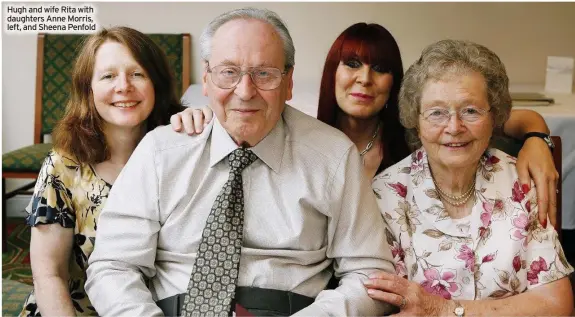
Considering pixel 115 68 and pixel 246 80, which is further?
pixel 115 68

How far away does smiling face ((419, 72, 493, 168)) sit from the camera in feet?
5.36

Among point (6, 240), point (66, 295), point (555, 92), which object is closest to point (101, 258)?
point (66, 295)

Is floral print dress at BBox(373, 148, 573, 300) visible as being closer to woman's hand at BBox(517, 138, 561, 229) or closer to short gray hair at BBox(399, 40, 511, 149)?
woman's hand at BBox(517, 138, 561, 229)

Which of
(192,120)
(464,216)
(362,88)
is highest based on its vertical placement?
(362,88)

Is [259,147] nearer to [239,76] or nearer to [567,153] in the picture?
[239,76]

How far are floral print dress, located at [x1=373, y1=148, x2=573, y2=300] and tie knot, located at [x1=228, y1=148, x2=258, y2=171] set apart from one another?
39cm

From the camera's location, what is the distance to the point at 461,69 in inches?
65.0

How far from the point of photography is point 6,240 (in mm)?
3771

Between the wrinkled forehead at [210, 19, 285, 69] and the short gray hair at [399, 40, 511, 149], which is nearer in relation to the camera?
the wrinkled forehead at [210, 19, 285, 69]

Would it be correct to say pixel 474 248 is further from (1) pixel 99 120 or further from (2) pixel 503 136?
(1) pixel 99 120

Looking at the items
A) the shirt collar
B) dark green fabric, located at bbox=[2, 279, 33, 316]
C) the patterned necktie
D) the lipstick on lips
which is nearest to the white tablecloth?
the lipstick on lips

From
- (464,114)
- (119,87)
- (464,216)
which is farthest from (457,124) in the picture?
(119,87)

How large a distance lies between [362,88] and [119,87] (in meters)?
0.77

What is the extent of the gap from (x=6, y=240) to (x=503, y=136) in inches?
121
